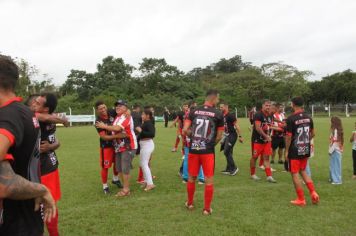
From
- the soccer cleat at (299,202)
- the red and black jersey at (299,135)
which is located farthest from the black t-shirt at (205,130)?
the soccer cleat at (299,202)

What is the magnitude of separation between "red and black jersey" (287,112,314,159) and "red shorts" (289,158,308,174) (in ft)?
0.26

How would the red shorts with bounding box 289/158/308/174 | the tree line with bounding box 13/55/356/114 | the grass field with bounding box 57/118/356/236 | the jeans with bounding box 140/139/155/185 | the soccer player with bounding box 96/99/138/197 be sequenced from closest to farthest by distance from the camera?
the grass field with bounding box 57/118/356/236
the red shorts with bounding box 289/158/308/174
the soccer player with bounding box 96/99/138/197
the jeans with bounding box 140/139/155/185
the tree line with bounding box 13/55/356/114

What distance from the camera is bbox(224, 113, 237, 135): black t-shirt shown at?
33.2ft

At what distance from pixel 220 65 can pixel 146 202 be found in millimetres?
84563

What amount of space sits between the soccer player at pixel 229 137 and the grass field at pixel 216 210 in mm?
474

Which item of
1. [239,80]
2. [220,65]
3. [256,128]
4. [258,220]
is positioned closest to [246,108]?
[239,80]

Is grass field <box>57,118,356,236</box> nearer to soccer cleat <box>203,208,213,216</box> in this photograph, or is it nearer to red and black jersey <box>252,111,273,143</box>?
soccer cleat <box>203,208,213,216</box>

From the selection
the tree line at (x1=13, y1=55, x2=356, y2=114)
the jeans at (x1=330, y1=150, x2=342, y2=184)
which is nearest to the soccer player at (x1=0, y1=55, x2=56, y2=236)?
the jeans at (x1=330, y1=150, x2=342, y2=184)

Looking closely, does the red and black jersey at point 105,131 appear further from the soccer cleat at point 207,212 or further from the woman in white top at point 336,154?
the woman in white top at point 336,154

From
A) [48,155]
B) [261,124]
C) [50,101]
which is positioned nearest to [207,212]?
[48,155]

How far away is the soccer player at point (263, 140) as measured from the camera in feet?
29.4

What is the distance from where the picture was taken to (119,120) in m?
7.33

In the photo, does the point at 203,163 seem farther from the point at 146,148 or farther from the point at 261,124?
the point at 261,124

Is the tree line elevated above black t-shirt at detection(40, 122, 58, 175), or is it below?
above
